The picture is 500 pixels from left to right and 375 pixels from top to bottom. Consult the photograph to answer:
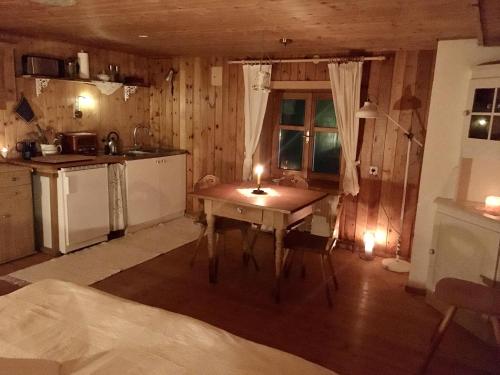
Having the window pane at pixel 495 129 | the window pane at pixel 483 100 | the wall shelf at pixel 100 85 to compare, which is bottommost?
the window pane at pixel 495 129

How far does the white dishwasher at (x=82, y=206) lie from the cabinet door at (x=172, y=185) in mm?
887

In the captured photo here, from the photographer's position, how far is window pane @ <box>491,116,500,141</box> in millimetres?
2675

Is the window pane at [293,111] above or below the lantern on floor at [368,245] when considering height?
above

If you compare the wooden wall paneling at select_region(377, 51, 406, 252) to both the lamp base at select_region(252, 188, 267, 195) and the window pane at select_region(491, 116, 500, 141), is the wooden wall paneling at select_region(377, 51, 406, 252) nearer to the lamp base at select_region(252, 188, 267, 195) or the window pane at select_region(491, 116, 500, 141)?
the window pane at select_region(491, 116, 500, 141)

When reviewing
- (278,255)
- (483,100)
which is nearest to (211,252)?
(278,255)

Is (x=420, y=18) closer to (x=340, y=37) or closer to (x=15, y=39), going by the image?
(x=340, y=37)

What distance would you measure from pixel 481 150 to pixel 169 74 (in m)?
3.88

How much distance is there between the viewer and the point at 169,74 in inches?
207

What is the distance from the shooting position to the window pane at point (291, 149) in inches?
186

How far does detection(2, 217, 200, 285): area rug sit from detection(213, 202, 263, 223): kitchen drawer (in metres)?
1.17

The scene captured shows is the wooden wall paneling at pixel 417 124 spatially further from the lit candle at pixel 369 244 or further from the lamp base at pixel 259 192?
the lamp base at pixel 259 192

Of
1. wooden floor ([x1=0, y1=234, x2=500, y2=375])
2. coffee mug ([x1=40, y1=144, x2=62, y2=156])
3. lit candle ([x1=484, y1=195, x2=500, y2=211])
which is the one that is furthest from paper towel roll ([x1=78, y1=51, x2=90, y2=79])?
lit candle ([x1=484, y1=195, x2=500, y2=211])

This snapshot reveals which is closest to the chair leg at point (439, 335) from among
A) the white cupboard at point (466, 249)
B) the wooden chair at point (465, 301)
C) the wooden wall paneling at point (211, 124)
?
the wooden chair at point (465, 301)

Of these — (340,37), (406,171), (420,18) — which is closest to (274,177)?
(406,171)
